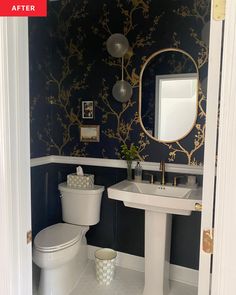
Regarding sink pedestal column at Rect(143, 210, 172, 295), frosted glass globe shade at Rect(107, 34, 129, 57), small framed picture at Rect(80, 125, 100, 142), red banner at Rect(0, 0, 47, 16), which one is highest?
frosted glass globe shade at Rect(107, 34, 129, 57)

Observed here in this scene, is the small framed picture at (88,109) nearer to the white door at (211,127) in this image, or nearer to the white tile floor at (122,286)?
the white tile floor at (122,286)

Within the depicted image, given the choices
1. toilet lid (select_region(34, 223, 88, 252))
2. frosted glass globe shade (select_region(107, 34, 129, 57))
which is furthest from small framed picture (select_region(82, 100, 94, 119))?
toilet lid (select_region(34, 223, 88, 252))

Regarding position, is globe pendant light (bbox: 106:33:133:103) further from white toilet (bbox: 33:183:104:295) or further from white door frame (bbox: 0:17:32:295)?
white door frame (bbox: 0:17:32:295)

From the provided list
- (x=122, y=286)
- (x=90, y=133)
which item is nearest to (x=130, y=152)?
(x=90, y=133)

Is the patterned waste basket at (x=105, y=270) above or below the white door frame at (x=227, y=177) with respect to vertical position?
below

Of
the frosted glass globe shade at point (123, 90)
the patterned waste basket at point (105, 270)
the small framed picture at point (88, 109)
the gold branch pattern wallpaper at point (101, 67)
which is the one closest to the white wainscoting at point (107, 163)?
the gold branch pattern wallpaper at point (101, 67)

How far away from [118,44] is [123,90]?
397mm

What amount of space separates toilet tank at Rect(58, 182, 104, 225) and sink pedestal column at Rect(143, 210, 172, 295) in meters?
0.61

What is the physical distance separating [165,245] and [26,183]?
1440 millimetres

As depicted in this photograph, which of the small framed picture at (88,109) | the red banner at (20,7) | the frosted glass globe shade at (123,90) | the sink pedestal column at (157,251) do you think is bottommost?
the sink pedestal column at (157,251)

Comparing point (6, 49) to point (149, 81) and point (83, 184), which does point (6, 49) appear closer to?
point (149, 81)

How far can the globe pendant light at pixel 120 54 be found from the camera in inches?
94.4

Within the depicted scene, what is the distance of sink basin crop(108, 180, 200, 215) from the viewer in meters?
1.93

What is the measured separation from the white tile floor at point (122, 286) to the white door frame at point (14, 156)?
137 cm
